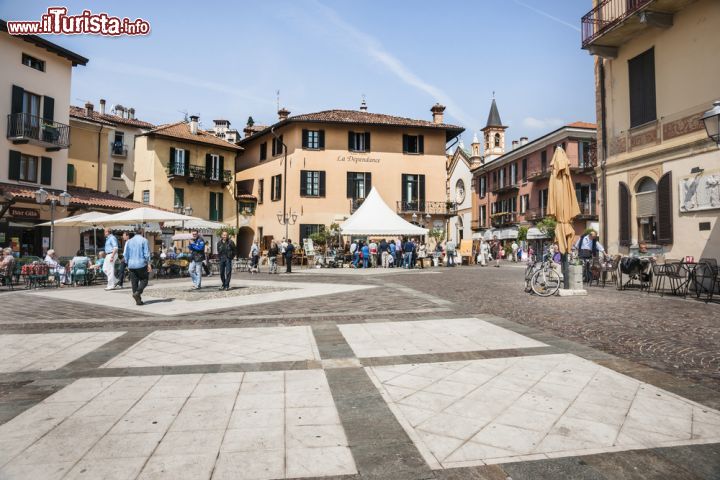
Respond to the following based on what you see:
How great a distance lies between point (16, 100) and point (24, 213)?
5.31 meters

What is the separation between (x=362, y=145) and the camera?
1273 inches

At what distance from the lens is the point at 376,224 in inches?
818

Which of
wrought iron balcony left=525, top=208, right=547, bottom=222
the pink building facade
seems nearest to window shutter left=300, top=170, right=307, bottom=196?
the pink building facade

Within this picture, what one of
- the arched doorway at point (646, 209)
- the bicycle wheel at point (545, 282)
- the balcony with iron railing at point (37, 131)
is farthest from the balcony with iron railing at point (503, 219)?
the balcony with iron railing at point (37, 131)

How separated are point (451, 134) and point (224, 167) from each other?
697 inches

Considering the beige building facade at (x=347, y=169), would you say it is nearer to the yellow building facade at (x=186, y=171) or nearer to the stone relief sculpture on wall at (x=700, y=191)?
the yellow building facade at (x=186, y=171)

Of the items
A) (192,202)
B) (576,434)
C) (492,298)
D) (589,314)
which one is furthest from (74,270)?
(192,202)

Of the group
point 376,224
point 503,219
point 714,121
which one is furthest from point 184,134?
point 714,121

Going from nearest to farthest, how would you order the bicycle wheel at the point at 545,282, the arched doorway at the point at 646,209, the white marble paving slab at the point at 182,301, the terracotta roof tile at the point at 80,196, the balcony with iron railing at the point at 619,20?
the white marble paving slab at the point at 182,301
the bicycle wheel at the point at 545,282
the balcony with iron railing at the point at 619,20
the arched doorway at the point at 646,209
the terracotta roof tile at the point at 80,196

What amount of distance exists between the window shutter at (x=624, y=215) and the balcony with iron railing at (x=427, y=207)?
63.3 ft

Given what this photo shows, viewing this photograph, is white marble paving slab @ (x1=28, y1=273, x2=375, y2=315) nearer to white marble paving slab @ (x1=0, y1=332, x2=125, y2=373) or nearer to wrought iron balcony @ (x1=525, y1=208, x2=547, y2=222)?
white marble paving slab @ (x1=0, y1=332, x2=125, y2=373)

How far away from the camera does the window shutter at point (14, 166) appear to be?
2048 centimetres

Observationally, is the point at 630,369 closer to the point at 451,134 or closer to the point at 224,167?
the point at 451,134

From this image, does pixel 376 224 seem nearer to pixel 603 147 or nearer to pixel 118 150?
pixel 603 147
